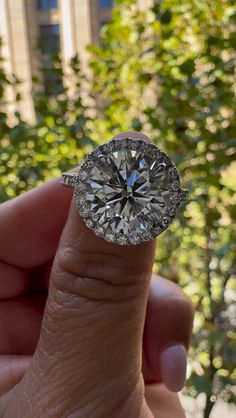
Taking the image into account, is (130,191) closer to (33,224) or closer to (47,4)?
(33,224)

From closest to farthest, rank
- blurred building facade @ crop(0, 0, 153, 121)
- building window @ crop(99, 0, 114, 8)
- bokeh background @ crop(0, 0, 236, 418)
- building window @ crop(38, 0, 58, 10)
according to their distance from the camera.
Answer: bokeh background @ crop(0, 0, 236, 418), blurred building facade @ crop(0, 0, 153, 121), building window @ crop(99, 0, 114, 8), building window @ crop(38, 0, 58, 10)

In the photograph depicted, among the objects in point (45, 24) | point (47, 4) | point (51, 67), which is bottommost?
point (51, 67)

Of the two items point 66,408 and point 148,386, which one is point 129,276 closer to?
point 66,408

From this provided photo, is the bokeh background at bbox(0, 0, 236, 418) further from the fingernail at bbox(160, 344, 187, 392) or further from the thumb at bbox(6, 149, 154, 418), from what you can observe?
the thumb at bbox(6, 149, 154, 418)

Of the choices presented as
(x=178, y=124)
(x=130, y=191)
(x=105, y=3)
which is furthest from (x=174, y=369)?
(x=105, y=3)

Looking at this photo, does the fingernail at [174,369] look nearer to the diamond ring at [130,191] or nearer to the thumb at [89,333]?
the thumb at [89,333]

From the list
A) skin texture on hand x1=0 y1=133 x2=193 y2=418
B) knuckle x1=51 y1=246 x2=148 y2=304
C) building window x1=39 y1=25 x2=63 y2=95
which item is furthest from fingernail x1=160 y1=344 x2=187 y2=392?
building window x1=39 y1=25 x2=63 y2=95
